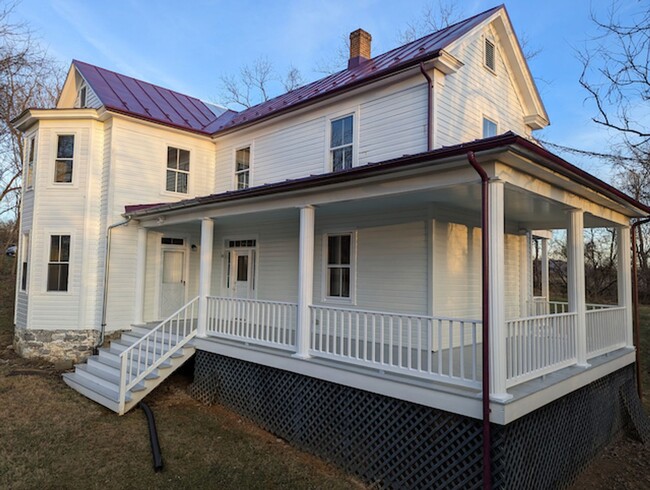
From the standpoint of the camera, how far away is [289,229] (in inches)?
420

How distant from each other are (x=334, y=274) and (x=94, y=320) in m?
6.35

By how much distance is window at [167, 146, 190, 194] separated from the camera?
40.9 ft

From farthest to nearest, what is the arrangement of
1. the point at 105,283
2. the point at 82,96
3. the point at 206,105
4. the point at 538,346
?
the point at 206,105
the point at 82,96
the point at 105,283
the point at 538,346

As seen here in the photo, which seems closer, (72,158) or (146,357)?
(146,357)

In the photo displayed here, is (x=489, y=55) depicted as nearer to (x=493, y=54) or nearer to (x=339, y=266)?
(x=493, y=54)

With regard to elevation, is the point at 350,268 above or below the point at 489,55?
below

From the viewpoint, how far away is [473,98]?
963cm

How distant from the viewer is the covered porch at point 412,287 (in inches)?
205

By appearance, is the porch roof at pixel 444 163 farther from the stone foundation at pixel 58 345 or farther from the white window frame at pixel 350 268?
the stone foundation at pixel 58 345

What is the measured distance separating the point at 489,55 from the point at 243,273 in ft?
27.2

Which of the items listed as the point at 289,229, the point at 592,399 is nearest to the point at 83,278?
the point at 289,229

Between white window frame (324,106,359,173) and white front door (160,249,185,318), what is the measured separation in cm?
522

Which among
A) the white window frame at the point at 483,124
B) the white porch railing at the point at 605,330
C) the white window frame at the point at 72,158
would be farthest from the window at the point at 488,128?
the white window frame at the point at 72,158

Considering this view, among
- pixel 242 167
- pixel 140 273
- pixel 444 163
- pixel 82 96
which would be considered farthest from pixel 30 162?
pixel 444 163
